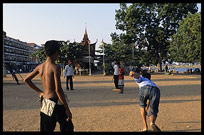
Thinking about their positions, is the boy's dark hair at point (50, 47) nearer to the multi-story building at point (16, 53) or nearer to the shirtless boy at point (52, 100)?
the shirtless boy at point (52, 100)

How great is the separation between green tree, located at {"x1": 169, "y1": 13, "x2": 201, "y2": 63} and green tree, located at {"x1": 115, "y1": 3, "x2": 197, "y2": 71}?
5.59 metres

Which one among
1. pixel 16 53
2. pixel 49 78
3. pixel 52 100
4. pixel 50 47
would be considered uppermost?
pixel 16 53

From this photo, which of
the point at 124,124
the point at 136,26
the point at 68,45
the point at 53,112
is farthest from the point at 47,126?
the point at 136,26

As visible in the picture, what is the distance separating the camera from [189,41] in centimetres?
2408

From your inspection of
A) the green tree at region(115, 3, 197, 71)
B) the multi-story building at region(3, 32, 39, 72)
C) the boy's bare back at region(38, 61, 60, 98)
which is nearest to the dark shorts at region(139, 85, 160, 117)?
the boy's bare back at region(38, 61, 60, 98)

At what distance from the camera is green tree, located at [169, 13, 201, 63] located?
22298 mm

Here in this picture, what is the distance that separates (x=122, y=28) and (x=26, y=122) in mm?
30507

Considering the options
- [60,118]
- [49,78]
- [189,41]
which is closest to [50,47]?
[49,78]

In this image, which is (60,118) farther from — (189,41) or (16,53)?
(16,53)

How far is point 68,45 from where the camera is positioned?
25.7 metres

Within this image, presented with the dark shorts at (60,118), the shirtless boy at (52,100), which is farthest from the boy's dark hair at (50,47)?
the dark shorts at (60,118)

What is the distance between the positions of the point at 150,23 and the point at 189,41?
32.9 ft

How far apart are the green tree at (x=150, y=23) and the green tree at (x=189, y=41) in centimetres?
559

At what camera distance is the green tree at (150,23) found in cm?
3177
